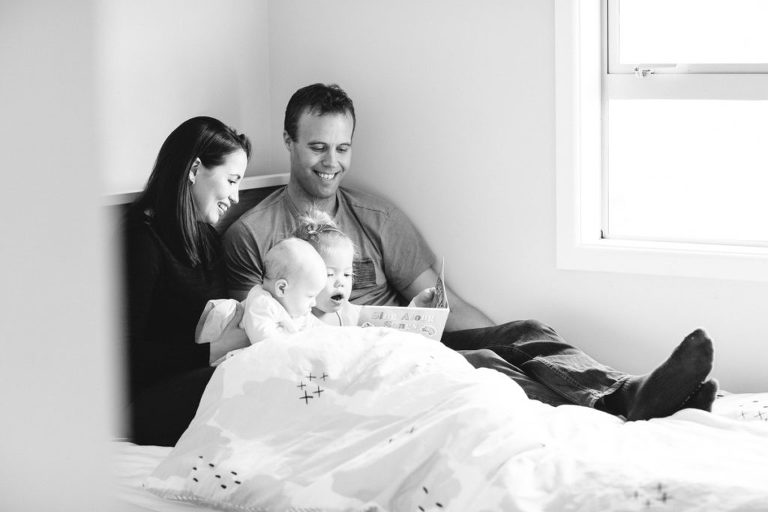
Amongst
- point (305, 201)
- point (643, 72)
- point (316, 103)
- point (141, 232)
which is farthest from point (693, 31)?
point (141, 232)

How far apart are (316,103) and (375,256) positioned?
0.43m

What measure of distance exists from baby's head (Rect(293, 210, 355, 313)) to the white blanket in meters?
0.31

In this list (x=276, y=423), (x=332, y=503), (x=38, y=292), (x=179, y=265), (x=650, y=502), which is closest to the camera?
(x=38, y=292)

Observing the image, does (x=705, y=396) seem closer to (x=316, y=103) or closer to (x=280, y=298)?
(x=280, y=298)

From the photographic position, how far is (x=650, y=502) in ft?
3.67

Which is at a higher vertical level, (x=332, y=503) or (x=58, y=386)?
(x=58, y=386)

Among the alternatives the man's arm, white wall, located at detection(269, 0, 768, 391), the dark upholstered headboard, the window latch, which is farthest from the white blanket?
the window latch

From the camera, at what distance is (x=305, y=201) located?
232cm

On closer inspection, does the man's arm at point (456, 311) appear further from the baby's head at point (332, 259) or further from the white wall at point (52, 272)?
the white wall at point (52, 272)

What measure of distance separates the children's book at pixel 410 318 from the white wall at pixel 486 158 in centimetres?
39

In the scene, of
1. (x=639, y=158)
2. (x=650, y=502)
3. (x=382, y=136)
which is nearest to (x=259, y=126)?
(x=382, y=136)

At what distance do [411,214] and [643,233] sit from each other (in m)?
0.64

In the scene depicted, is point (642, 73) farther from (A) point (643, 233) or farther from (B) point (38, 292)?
(B) point (38, 292)

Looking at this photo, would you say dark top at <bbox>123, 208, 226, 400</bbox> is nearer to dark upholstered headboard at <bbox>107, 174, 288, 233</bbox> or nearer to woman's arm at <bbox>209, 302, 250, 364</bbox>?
woman's arm at <bbox>209, 302, 250, 364</bbox>
